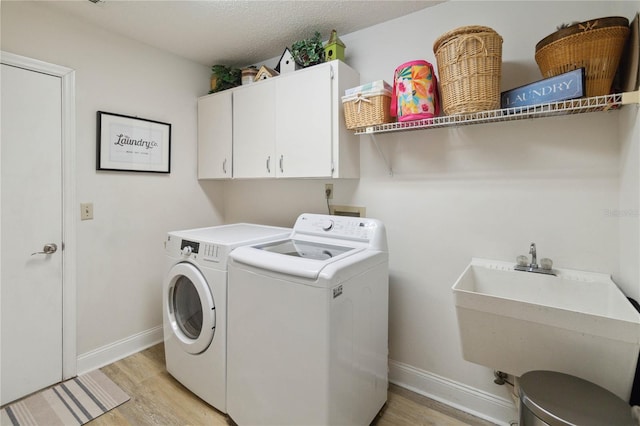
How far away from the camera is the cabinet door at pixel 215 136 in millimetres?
2541

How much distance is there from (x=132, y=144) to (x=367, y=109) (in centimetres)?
183

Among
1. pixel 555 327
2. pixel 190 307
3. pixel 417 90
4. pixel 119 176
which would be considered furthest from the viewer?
pixel 119 176

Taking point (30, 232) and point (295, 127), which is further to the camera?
point (295, 127)

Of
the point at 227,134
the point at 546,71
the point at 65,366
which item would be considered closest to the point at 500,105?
the point at 546,71

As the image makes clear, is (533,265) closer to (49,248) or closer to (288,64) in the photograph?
(288,64)

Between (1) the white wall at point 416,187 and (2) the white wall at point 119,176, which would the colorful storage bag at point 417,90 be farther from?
(2) the white wall at point 119,176

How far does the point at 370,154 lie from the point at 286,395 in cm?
153

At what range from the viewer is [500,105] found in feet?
4.75

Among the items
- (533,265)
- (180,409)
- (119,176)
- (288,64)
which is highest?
(288,64)

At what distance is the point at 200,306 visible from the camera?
6.33 ft

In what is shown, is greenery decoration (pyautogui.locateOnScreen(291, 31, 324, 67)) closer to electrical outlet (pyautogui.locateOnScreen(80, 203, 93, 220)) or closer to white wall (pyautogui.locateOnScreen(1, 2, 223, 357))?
white wall (pyautogui.locateOnScreen(1, 2, 223, 357))

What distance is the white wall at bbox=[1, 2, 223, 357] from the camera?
199 centimetres

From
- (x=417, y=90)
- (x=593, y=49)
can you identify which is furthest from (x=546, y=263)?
(x=417, y=90)

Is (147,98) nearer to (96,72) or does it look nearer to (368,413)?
(96,72)
